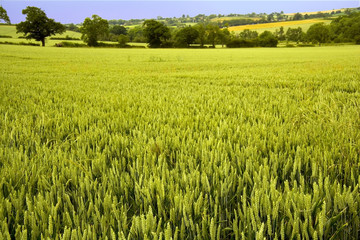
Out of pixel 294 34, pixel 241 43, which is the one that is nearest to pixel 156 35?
pixel 241 43

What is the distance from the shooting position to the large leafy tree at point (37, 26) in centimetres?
6462

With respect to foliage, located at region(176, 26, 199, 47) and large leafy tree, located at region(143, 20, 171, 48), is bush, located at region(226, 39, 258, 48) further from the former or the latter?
large leafy tree, located at region(143, 20, 171, 48)

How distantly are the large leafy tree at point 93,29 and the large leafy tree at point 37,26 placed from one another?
7031 mm

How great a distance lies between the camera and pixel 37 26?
65875mm

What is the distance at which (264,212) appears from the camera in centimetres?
93

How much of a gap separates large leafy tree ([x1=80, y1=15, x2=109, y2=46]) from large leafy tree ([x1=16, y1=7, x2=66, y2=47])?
23.1 ft

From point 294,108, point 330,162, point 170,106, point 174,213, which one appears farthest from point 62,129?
point 294,108

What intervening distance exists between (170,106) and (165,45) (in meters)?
77.7

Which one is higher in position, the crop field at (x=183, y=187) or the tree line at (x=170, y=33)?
the tree line at (x=170, y=33)

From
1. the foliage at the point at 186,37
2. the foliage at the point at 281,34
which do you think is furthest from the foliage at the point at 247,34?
the foliage at the point at 186,37

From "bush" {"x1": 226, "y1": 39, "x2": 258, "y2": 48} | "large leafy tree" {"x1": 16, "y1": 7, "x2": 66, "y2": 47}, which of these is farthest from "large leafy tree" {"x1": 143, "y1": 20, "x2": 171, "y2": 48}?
"large leafy tree" {"x1": 16, "y1": 7, "x2": 66, "y2": 47}

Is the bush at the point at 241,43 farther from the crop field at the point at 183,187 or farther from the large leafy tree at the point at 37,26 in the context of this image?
the crop field at the point at 183,187

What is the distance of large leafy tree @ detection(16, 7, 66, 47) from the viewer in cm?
6462

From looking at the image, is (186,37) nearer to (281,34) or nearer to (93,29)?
(93,29)
